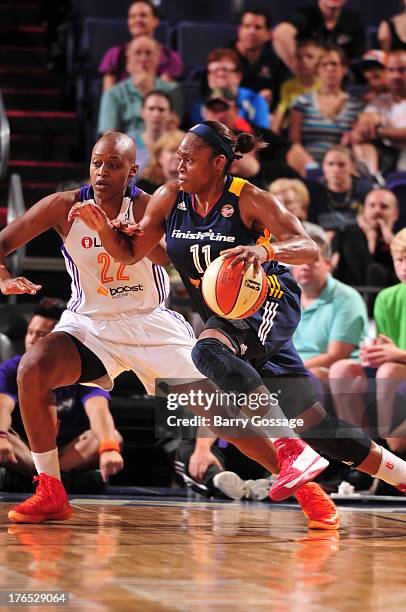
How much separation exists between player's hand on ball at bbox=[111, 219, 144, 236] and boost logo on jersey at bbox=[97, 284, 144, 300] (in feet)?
1.14

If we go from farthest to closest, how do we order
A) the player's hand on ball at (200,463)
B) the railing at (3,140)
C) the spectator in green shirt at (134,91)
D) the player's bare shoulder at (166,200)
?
the spectator in green shirt at (134,91) → the railing at (3,140) → the player's hand on ball at (200,463) → the player's bare shoulder at (166,200)

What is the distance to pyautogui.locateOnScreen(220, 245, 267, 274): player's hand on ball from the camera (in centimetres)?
388

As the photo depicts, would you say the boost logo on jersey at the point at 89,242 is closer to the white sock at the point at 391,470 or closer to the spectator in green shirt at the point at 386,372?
the white sock at the point at 391,470

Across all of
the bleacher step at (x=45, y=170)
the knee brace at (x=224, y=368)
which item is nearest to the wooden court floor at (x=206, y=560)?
the knee brace at (x=224, y=368)

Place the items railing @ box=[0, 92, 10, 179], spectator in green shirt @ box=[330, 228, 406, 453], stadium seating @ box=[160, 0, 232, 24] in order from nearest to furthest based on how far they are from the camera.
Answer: spectator in green shirt @ box=[330, 228, 406, 453]
railing @ box=[0, 92, 10, 179]
stadium seating @ box=[160, 0, 232, 24]

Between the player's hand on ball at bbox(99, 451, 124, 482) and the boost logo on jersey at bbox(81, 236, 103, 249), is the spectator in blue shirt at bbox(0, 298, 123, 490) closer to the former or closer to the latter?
the player's hand on ball at bbox(99, 451, 124, 482)

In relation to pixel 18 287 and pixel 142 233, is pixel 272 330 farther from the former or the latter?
pixel 18 287

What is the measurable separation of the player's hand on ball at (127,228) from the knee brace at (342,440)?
3.30 feet

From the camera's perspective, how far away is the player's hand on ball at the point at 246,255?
A: 388cm

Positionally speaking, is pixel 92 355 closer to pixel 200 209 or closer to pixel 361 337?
pixel 200 209

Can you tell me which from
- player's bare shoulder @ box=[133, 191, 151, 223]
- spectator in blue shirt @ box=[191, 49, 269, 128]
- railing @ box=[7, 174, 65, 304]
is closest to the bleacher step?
spectator in blue shirt @ box=[191, 49, 269, 128]

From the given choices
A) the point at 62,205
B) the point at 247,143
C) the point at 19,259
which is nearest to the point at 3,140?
the point at 19,259

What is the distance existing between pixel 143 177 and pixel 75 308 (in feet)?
8.90

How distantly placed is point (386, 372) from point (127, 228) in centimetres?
191
